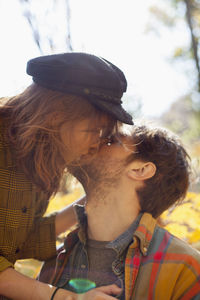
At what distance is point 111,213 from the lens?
1.71 m

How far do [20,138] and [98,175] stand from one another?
51 centimetres

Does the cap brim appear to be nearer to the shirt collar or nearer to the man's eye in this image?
the man's eye

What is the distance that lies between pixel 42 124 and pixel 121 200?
0.66 m

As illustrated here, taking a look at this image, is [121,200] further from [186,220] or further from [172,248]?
[186,220]

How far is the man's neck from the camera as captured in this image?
1697 mm

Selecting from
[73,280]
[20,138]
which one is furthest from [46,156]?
[73,280]

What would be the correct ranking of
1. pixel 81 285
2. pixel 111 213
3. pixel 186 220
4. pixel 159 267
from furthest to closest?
pixel 186 220
pixel 111 213
pixel 81 285
pixel 159 267

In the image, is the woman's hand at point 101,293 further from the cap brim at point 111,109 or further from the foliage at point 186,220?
the foliage at point 186,220

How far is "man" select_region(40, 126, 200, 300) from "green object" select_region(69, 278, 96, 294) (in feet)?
0.08

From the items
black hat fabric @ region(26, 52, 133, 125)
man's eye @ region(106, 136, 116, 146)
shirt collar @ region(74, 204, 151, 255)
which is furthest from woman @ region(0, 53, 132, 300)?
shirt collar @ region(74, 204, 151, 255)

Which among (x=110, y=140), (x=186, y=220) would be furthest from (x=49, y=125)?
(x=186, y=220)

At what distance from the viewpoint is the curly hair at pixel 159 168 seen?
69.1 inches

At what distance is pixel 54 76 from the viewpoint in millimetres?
1438

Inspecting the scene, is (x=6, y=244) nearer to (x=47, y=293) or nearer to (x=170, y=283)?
(x=47, y=293)
